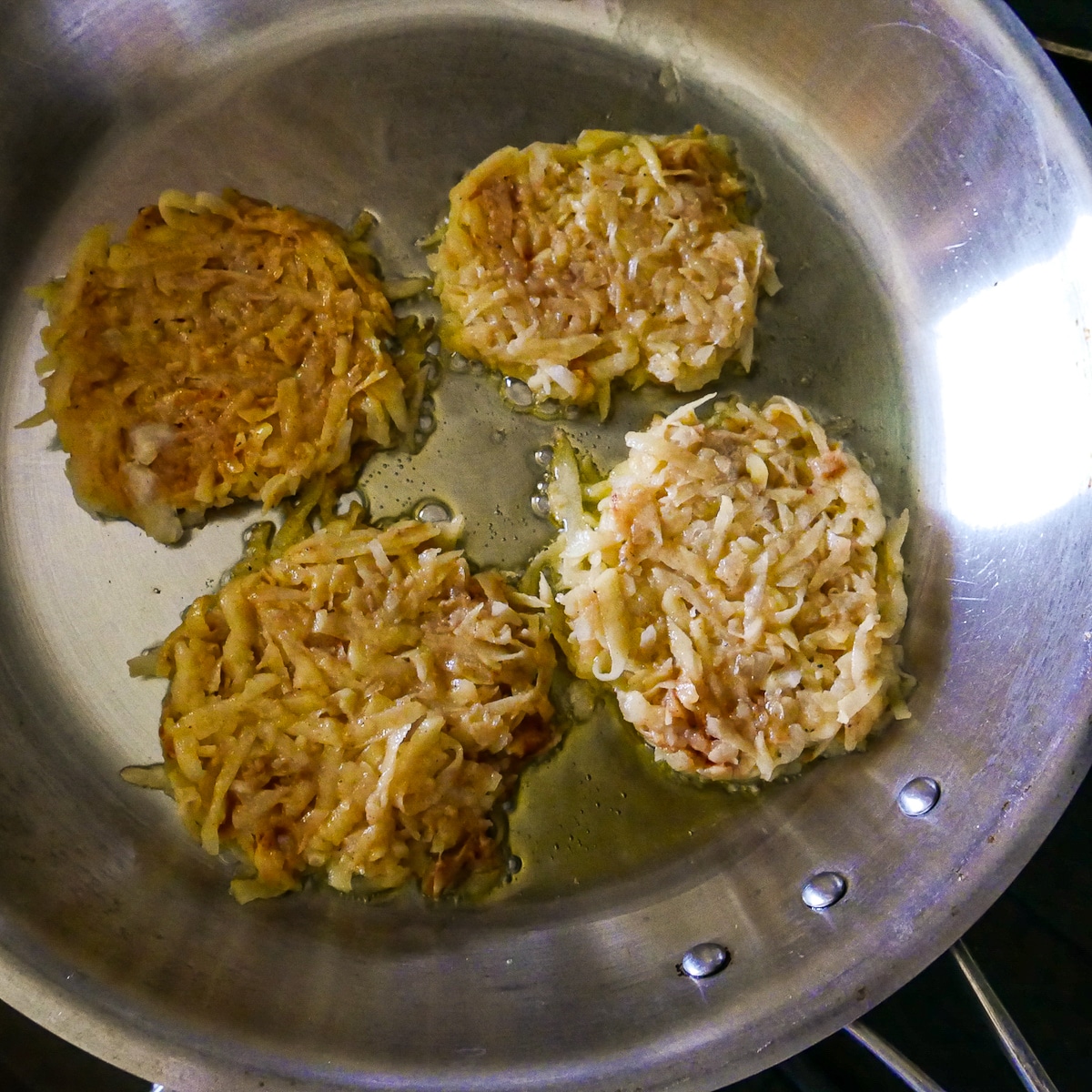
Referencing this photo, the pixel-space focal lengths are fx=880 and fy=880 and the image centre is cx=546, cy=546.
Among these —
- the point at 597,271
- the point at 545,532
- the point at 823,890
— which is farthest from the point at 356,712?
the point at 597,271

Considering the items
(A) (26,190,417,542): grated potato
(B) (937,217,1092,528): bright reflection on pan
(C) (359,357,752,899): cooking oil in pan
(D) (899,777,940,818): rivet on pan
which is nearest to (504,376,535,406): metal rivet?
(C) (359,357,752,899): cooking oil in pan

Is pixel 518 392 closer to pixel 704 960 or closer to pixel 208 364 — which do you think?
pixel 208 364

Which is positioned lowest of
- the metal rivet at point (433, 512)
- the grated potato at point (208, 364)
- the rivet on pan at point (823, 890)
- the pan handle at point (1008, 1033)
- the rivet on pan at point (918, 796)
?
the pan handle at point (1008, 1033)

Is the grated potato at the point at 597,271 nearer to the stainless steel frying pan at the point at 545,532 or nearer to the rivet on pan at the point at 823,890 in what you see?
the stainless steel frying pan at the point at 545,532

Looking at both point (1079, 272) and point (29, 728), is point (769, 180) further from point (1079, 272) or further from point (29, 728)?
point (29, 728)

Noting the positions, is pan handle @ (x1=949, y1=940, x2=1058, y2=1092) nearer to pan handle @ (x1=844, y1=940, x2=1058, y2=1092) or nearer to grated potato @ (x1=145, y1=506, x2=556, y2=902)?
pan handle @ (x1=844, y1=940, x2=1058, y2=1092)

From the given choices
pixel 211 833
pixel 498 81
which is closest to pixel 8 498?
pixel 211 833

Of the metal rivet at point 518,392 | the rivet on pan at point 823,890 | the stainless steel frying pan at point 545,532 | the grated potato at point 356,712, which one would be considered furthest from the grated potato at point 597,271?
the rivet on pan at point 823,890
